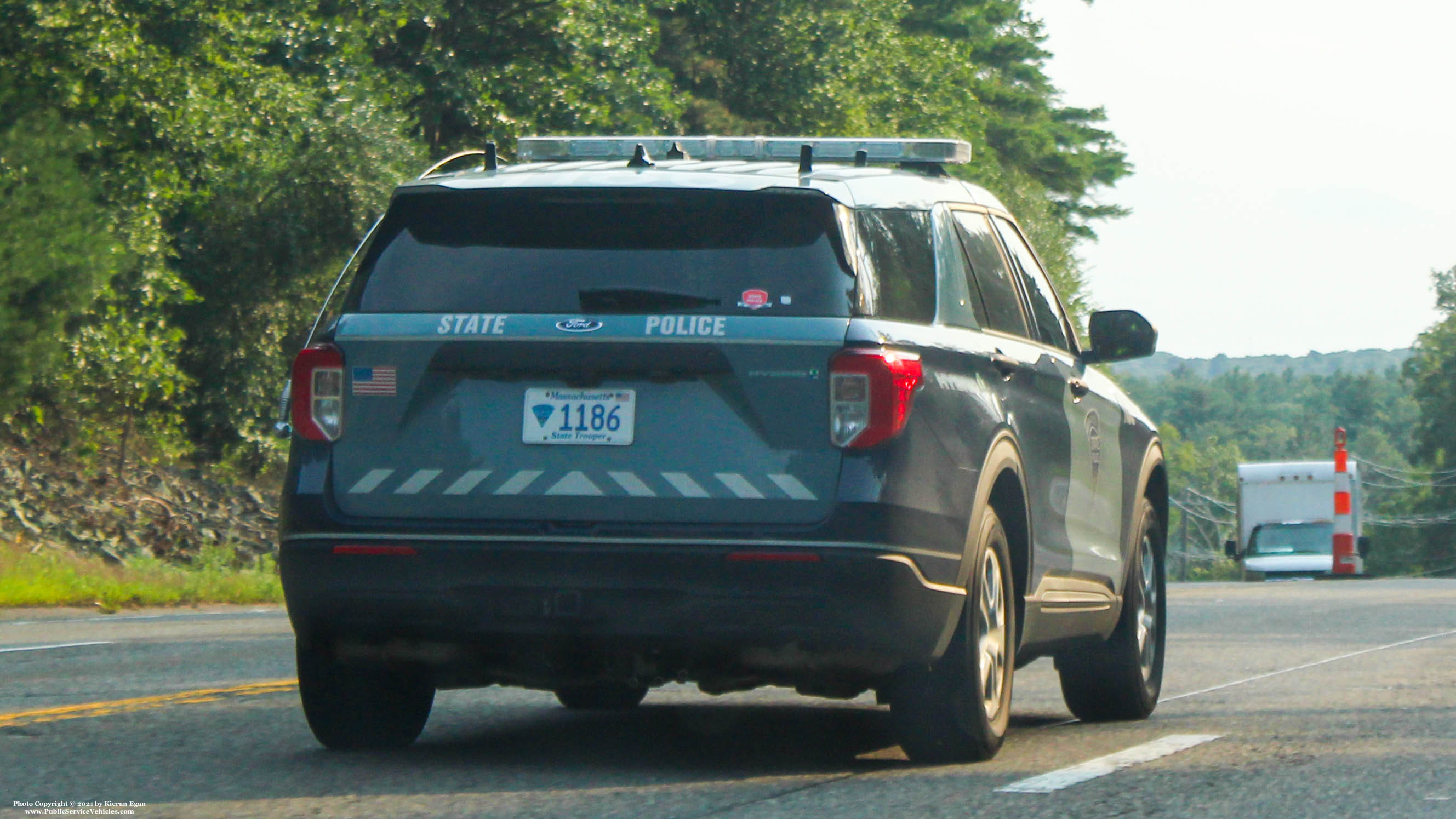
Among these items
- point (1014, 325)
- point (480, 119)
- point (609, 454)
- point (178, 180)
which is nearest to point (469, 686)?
point (609, 454)

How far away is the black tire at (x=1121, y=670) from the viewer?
332 inches

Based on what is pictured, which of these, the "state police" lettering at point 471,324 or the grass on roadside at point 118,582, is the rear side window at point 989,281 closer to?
the "state police" lettering at point 471,324

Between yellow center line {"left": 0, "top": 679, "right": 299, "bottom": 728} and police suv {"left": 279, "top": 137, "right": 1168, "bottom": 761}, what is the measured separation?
1426 mm

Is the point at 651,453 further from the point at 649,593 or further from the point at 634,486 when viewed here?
the point at 649,593

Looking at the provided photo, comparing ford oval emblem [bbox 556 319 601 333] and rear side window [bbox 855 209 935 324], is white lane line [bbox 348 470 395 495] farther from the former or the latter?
rear side window [bbox 855 209 935 324]

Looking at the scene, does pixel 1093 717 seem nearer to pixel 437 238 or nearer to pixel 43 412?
pixel 437 238

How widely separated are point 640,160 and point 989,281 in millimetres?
1372

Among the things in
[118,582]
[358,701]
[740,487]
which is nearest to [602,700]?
[358,701]

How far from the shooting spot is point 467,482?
6027mm

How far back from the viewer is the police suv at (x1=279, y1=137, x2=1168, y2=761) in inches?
233

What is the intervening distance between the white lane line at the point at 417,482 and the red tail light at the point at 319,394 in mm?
267

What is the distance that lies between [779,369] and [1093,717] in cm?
319

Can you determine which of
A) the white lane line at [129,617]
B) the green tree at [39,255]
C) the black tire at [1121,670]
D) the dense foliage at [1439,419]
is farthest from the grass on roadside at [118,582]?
the dense foliage at [1439,419]

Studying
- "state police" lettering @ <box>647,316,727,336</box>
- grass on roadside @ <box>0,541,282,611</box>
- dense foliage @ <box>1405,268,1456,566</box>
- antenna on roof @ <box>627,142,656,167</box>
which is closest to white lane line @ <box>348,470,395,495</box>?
"state police" lettering @ <box>647,316,727,336</box>
